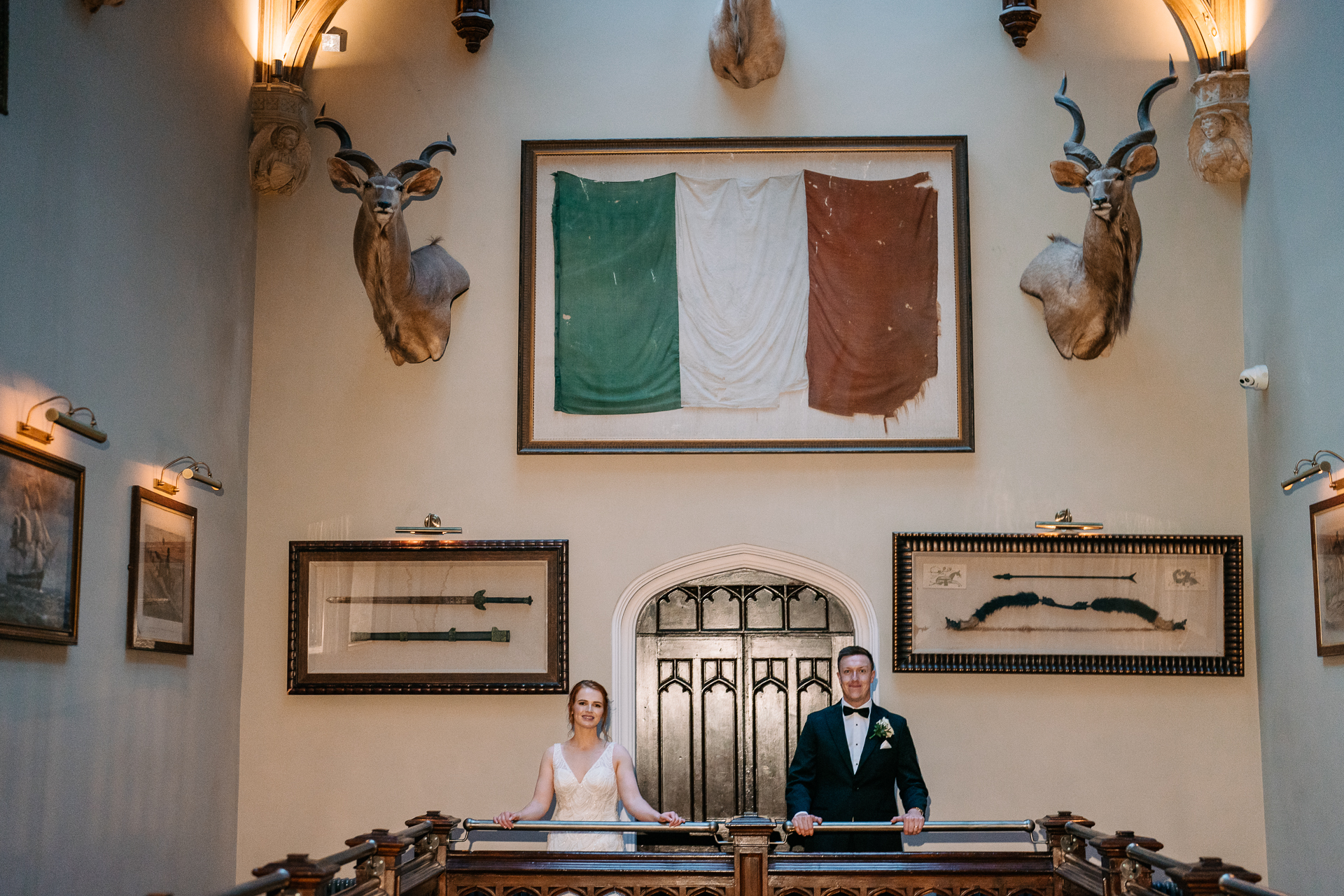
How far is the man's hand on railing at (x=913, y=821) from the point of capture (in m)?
6.08

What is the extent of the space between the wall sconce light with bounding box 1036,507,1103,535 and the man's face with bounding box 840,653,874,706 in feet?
6.01

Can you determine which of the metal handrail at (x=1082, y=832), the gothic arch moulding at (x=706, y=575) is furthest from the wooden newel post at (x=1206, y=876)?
the gothic arch moulding at (x=706, y=575)

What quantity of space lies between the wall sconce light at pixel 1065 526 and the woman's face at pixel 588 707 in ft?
9.51

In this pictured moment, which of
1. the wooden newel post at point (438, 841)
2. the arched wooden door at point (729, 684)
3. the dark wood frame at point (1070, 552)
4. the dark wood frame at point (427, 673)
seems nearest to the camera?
the wooden newel post at point (438, 841)

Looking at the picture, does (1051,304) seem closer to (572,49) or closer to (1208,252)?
(1208,252)

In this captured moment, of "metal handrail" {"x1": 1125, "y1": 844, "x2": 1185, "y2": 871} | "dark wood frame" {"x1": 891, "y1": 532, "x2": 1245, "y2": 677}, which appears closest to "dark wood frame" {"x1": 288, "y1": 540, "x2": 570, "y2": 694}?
"dark wood frame" {"x1": 891, "y1": 532, "x2": 1245, "y2": 677}

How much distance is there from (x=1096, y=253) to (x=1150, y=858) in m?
3.83

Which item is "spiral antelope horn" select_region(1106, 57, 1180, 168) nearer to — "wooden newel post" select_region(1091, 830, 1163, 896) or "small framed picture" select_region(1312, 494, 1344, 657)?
"small framed picture" select_region(1312, 494, 1344, 657)

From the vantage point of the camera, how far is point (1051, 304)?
27.7 ft

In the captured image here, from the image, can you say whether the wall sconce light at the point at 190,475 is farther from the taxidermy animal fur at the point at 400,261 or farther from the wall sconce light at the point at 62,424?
the taxidermy animal fur at the point at 400,261

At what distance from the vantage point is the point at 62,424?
585 cm

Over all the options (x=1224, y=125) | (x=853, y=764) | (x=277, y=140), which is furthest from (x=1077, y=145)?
(x=277, y=140)

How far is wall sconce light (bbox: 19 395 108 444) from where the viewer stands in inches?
225

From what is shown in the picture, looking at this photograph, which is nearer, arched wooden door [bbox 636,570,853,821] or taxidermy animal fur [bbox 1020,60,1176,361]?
taxidermy animal fur [bbox 1020,60,1176,361]
